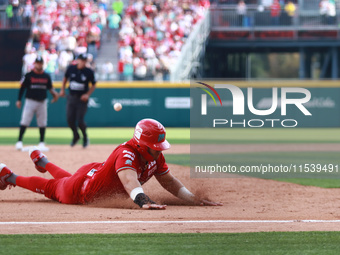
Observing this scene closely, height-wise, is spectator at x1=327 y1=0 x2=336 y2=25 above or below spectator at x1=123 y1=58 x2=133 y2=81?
above

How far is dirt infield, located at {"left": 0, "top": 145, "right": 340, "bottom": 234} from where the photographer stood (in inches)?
235

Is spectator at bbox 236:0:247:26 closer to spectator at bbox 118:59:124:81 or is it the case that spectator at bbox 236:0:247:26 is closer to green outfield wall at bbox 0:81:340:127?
green outfield wall at bbox 0:81:340:127

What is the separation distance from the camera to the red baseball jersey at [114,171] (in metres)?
6.79

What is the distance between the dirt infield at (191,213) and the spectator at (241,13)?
2145 cm

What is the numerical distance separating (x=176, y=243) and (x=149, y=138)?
176cm

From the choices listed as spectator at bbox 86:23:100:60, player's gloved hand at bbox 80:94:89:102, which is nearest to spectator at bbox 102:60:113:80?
spectator at bbox 86:23:100:60

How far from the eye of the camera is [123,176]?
6.69 meters

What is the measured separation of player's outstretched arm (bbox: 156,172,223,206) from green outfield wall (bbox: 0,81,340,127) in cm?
1906

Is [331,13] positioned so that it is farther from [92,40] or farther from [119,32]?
[92,40]

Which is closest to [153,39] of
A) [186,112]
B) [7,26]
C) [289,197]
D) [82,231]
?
[186,112]

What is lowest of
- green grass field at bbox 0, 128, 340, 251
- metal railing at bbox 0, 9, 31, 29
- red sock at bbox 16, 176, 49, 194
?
red sock at bbox 16, 176, 49, 194

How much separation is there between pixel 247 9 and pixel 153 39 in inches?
209

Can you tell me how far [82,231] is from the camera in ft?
18.7

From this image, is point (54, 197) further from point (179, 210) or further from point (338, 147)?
point (338, 147)
